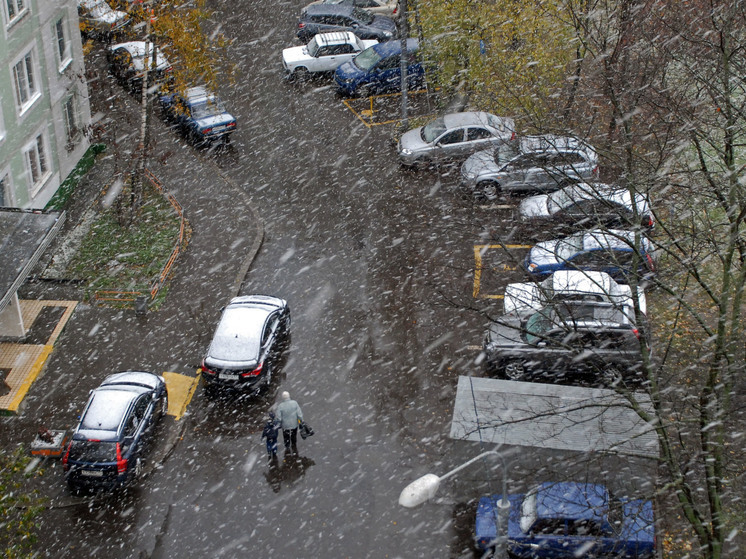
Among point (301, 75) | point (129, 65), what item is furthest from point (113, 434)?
point (129, 65)

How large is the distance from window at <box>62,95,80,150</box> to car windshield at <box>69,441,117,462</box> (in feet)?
40.3

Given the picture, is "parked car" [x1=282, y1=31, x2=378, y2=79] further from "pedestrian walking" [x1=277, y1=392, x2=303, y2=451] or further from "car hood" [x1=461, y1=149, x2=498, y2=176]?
"pedestrian walking" [x1=277, y1=392, x2=303, y2=451]

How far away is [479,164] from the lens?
2384 cm

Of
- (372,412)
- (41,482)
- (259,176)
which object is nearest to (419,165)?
(259,176)

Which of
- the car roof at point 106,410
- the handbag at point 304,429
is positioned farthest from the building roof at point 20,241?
the handbag at point 304,429

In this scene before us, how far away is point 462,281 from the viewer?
20812 mm

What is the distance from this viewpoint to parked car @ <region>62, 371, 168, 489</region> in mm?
15680

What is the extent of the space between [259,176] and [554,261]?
392 inches

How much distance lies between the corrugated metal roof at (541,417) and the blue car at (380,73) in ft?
48.9

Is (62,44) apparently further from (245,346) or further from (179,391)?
(245,346)

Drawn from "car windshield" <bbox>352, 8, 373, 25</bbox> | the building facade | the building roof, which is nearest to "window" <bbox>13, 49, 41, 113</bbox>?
the building facade

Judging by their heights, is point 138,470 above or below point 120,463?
below

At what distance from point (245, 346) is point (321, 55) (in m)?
16.6

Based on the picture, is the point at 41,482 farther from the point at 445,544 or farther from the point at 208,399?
the point at 445,544
